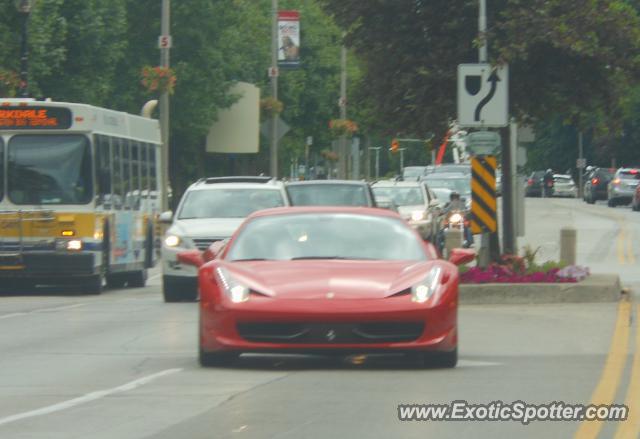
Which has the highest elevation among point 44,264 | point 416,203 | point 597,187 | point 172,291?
point 416,203

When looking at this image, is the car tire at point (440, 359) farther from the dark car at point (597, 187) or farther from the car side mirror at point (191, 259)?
the dark car at point (597, 187)

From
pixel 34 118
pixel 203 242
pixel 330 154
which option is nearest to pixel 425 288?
pixel 203 242

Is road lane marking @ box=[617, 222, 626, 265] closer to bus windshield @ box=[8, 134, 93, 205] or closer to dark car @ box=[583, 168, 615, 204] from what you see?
bus windshield @ box=[8, 134, 93, 205]

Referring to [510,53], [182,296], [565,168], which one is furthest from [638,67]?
[565,168]

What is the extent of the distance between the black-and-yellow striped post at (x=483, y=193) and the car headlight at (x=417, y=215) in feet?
38.1

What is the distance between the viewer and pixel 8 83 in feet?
116

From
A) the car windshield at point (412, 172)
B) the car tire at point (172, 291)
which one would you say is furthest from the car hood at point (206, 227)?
the car windshield at point (412, 172)

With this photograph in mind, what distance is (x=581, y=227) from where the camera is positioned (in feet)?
160

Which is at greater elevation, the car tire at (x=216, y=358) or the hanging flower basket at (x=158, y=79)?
the hanging flower basket at (x=158, y=79)

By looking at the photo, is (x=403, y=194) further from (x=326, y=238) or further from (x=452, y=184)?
(x=326, y=238)

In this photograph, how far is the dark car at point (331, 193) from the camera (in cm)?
2784

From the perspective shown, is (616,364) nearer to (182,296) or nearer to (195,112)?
(182,296)

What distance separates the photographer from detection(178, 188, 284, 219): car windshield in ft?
77.6

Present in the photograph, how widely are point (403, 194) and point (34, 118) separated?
1452 cm
